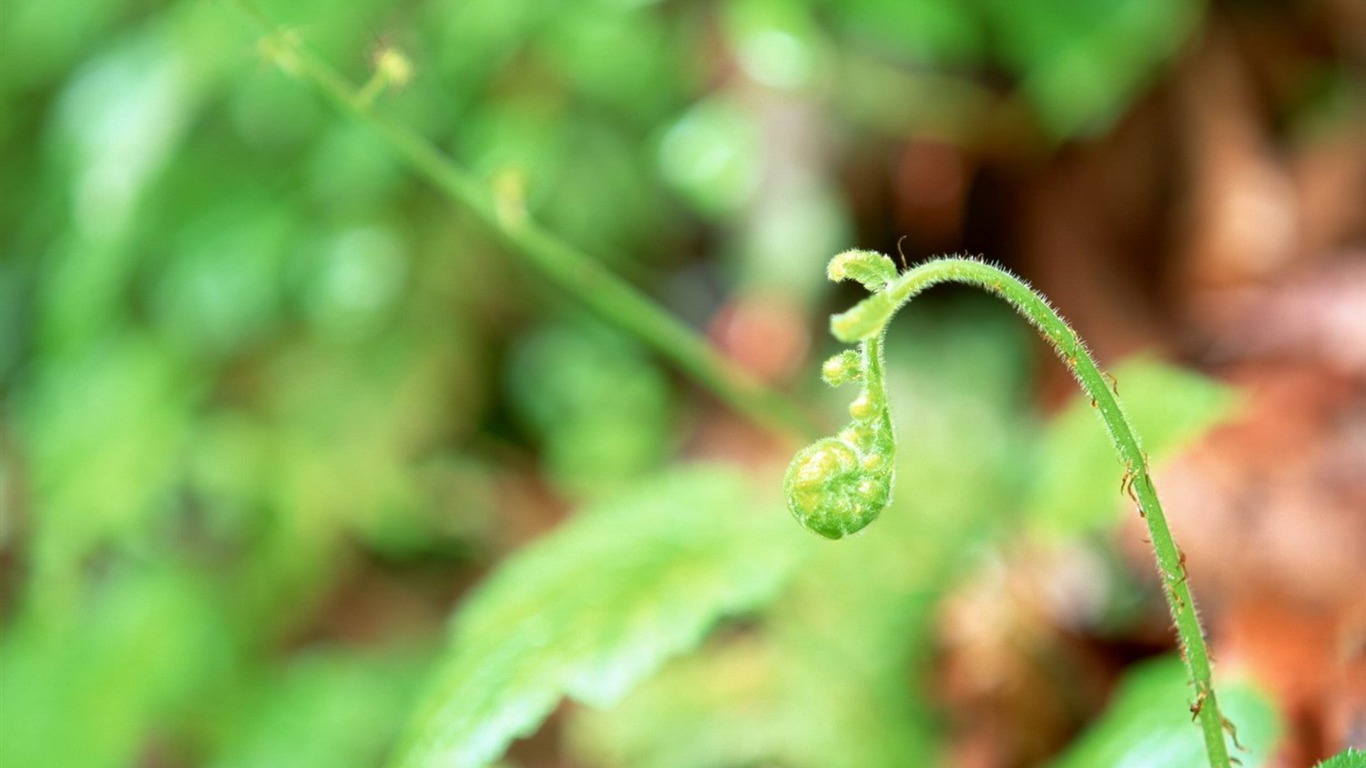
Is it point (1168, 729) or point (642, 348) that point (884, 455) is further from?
point (642, 348)

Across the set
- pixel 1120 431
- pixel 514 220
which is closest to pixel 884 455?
pixel 1120 431

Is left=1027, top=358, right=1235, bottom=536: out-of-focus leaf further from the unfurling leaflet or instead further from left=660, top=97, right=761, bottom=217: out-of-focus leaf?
left=660, top=97, right=761, bottom=217: out-of-focus leaf

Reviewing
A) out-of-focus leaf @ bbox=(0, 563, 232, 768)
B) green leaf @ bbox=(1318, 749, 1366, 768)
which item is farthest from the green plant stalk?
out-of-focus leaf @ bbox=(0, 563, 232, 768)

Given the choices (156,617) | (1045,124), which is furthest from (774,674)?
(156,617)

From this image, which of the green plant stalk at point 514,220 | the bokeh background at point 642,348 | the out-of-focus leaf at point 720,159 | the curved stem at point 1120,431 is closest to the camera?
the curved stem at point 1120,431

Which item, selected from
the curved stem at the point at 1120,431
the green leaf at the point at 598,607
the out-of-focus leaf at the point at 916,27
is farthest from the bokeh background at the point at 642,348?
the curved stem at the point at 1120,431

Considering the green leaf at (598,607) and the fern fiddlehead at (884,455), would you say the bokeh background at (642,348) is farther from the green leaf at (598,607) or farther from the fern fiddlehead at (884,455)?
the fern fiddlehead at (884,455)

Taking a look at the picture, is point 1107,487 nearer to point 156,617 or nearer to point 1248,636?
point 1248,636
